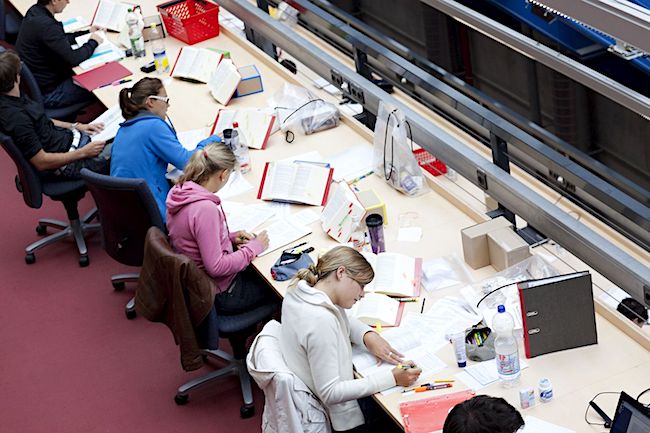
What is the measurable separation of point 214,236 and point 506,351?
4.64 feet

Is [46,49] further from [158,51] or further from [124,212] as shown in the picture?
[124,212]

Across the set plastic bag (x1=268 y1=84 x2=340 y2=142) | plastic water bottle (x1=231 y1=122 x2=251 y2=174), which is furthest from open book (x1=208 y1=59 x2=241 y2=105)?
plastic water bottle (x1=231 y1=122 x2=251 y2=174)

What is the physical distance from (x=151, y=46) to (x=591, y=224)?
10.6 feet

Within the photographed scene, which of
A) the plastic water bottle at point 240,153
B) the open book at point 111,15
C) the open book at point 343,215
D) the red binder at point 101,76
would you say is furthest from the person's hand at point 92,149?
the open book at point 343,215

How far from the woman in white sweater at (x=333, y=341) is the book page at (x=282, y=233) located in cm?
82

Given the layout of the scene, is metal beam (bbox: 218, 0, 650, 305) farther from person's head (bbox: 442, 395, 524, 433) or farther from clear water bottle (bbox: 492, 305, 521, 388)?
person's head (bbox: 442, 395, 524, 433)

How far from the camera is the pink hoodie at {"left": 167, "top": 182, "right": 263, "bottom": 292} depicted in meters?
4.06

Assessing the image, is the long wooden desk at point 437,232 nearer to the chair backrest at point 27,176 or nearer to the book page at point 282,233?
the book page at point 282,233

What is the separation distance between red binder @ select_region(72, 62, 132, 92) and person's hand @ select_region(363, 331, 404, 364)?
311 centimetres

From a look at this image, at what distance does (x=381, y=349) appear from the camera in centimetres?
351

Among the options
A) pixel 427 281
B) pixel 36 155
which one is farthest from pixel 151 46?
pixel 427 281

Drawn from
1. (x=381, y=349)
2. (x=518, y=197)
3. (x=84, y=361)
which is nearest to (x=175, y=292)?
(x=381, y=349)

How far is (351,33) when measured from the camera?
537 cm

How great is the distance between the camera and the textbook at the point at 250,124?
16.8 feet
